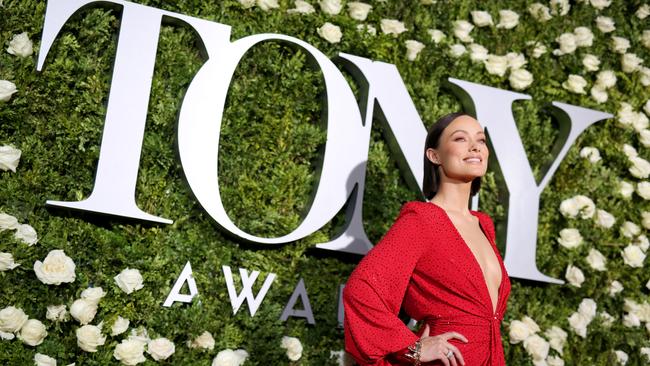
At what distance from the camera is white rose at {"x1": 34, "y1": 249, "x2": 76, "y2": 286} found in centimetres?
238

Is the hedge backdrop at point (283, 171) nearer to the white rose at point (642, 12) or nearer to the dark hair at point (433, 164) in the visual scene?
the white rose at point (642, 12)

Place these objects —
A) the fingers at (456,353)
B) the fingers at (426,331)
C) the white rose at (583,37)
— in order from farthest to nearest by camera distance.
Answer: the white rose at (583,37) < the fingers at (426,331) < the fingers at (456,353)

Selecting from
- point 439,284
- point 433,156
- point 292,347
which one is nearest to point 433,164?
point 433,156

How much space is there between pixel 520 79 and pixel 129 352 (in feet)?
5.69

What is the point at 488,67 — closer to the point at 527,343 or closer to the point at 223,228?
the point at 527,343

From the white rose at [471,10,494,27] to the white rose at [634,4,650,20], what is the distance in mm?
749

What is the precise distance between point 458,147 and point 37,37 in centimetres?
128

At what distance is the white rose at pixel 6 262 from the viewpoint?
2.35 metres

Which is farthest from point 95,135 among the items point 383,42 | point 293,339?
point 383,42

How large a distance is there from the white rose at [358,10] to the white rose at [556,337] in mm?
1325

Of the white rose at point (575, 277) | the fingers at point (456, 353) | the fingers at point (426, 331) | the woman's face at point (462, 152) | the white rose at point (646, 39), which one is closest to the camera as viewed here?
the fingers at point (456, 353)

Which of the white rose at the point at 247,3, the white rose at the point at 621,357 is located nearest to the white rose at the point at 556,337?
the white rose at the point at 621,357

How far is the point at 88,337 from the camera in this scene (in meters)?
2.41

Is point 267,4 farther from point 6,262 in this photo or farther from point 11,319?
point 11,319
